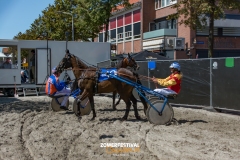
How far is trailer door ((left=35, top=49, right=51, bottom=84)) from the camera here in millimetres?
23016

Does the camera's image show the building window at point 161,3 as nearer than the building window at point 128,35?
Yes

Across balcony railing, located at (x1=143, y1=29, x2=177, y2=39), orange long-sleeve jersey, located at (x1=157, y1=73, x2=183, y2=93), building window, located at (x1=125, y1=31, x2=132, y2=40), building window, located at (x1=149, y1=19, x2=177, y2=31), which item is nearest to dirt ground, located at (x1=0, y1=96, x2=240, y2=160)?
orange long-sleeve jersey, located at (x1=157, y1=73, x2=183, y2=93)

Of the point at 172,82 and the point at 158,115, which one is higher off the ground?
the point at 172,82

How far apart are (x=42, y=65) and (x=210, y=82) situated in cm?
1223

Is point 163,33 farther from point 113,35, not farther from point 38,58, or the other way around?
point 38,58

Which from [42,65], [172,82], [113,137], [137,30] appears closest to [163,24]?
[137,30]

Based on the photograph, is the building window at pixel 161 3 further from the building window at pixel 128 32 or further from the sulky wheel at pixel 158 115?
the sulky wheel at pixel 158 115

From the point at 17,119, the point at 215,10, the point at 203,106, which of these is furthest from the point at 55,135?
the point at 215,10

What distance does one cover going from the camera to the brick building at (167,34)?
1535 inches

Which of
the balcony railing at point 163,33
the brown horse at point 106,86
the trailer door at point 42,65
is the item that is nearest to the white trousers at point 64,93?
the brown horse at point 106,86

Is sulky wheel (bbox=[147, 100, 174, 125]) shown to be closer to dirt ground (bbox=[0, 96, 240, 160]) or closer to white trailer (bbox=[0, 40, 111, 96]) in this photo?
dirt ground (bbox=[0, 96, 240, 160])

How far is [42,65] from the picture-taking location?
23.1m

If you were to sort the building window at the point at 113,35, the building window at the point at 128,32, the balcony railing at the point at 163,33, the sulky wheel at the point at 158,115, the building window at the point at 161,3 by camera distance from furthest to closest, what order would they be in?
the building window at the point at 113,35 → the building window at the point at 128,32 → the building window at the point at 161,3 → the balcony railing at the point at 163,33 → the sulky wheel at the point at 158,115

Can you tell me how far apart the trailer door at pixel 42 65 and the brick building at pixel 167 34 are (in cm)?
1623
